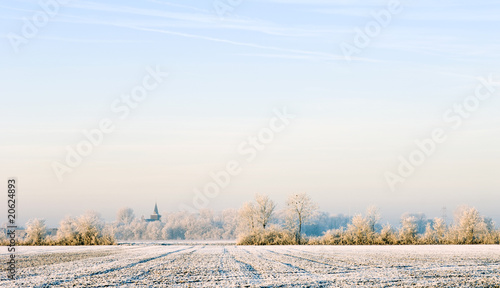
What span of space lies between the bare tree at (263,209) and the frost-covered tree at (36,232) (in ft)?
131

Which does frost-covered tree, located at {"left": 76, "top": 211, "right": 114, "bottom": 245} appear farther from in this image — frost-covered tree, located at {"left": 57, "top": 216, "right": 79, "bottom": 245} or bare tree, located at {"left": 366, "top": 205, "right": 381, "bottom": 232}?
bare tree, located at {"left": 366, "top": 205, "right": 381, "bottom": 232}

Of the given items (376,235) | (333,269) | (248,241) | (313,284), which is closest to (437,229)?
(376,235)

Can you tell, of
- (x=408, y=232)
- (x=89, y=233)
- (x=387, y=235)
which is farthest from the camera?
(x=408, y=232)

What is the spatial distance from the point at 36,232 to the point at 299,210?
48.6 m

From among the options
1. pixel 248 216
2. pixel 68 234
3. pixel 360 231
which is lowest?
pixel 360 231

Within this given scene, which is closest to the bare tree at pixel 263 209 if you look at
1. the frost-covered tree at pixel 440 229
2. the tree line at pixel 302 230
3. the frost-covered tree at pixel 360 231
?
the tree line at pixel 302 230

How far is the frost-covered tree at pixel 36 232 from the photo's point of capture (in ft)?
311

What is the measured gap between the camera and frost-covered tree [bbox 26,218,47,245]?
311 feet

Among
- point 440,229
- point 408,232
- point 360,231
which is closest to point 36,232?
point 360,231

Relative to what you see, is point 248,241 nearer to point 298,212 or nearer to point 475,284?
point 298,212

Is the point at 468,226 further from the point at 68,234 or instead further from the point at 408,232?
the point at 68,234

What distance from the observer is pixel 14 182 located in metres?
34.2

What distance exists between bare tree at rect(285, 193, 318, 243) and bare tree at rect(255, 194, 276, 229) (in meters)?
3.44

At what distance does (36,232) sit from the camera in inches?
3755
